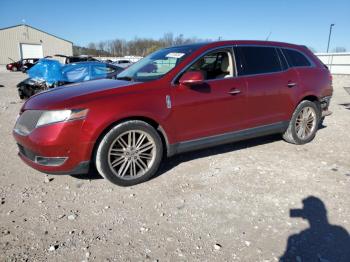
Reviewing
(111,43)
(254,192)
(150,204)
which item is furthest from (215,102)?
(111,43)

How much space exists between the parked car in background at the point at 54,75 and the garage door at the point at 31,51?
41.1m

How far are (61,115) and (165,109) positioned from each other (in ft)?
4.00

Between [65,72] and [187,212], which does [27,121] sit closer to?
[187,212]

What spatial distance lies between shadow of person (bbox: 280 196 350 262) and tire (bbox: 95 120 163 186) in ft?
Answer: 5.77

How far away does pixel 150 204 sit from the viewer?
3371 millimetres

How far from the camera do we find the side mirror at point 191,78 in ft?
12.4

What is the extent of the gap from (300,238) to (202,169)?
5.80 ft

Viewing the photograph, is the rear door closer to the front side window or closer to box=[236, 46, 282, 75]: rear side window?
box=[236, 46, 282, 75]: rear side window

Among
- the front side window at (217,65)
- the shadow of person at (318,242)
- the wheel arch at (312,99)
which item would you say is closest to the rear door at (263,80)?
the front side window at (217,65)

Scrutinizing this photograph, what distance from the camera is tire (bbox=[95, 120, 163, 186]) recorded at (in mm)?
3531

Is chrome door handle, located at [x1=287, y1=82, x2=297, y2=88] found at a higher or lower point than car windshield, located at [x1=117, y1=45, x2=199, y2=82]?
lower

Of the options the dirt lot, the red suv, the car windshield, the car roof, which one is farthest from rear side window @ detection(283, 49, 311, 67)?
the car windshield

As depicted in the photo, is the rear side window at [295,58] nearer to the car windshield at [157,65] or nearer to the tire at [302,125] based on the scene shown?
the tire at [302,125]

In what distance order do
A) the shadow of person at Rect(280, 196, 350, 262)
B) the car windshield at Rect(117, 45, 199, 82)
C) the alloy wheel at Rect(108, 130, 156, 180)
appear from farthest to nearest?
the car windshield at Rect(117, 45, 199, 82) → the alloy wheel at Rect(108, 130, 156, 180) → the shadow of person at Rect(280, 196, 350, 262)
